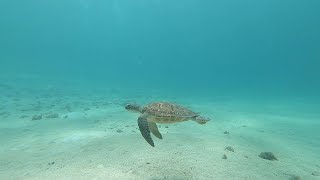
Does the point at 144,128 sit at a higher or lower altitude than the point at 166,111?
lower

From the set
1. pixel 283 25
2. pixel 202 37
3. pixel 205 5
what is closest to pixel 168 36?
pixel 202 37

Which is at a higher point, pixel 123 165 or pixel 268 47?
pixel 268 47

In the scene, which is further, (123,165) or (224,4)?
(224,4)

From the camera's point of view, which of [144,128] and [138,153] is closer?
[144,128]

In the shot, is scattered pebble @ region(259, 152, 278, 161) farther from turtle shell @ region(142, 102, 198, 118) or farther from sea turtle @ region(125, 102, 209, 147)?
turtle shell @ region(142, 102, 198, 118)

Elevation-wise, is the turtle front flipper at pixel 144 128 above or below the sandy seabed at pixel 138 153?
above

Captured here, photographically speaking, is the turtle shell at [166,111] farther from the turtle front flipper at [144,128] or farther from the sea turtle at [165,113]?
the turtle front flipper at [144,128]

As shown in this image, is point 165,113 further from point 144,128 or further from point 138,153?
point 138,153

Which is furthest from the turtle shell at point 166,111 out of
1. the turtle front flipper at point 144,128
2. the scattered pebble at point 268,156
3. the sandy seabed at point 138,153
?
the scattered pebble at point 268,156

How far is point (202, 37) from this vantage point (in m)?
146

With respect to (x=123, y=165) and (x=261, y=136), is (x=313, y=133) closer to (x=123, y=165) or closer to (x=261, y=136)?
(x=261, y=136)

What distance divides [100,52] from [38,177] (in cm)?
19534

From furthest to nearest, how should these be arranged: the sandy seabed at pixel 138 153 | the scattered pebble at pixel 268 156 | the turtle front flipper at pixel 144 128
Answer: the scattered pebble at pixel 268 156, the sandy seabed at pixel 138 153, the turtle front flipper at pixel 144 128

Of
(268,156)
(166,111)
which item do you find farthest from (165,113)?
(268,156)
